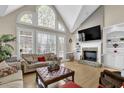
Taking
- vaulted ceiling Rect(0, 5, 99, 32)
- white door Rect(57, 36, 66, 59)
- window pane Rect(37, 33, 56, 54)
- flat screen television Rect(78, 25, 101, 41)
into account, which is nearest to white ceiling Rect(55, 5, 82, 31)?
vaulted ceiling Rect(0, 5, 99, 32)

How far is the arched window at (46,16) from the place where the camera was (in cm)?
558

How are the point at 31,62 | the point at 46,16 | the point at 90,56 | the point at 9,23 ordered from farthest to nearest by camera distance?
the point at 90,56, the point at 46,16, the point at 9,23, the point at 31,62

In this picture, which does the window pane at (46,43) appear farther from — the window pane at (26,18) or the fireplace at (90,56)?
the fireplace at (90,56)

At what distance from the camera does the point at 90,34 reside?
574cm

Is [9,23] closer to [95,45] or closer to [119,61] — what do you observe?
[95,45]

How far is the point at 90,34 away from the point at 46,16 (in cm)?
292

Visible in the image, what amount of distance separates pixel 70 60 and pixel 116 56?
10.4 ft

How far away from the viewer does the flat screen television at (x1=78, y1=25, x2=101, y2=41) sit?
5.29 m

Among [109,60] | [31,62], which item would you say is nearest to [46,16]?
[31,62]

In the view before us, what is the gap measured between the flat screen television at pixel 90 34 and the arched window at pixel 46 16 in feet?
6.47

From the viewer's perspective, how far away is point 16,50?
15.2 feet

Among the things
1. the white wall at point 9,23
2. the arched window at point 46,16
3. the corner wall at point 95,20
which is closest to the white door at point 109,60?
the corner wall at point 95,20
